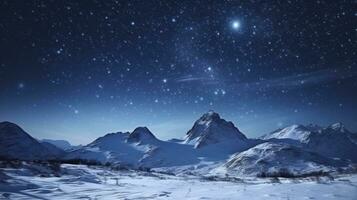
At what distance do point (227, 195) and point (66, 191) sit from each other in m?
8.38

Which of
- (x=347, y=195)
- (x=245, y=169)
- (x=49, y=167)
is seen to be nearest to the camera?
(x=347, y=195)

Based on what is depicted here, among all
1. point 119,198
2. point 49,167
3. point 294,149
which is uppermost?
point 294,149

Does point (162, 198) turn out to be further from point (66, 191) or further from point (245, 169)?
point (245, 169)

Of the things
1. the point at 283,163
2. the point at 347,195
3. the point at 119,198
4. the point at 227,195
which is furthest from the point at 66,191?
the point at 283,163

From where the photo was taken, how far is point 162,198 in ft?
41.0

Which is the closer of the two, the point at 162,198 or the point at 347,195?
the point at 347,195

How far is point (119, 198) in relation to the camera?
13.0 m

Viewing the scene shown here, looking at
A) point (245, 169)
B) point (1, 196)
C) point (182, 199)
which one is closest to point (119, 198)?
point (182, 199)

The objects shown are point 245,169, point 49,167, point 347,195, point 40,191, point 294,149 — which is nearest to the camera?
point 347,195

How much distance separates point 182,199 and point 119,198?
2958mm

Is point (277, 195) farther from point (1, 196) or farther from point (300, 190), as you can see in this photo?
point (1, 196)

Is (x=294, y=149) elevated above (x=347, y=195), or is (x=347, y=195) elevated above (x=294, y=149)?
(x=294, y=149)

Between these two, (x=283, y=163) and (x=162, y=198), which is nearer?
(x=162, y=198)

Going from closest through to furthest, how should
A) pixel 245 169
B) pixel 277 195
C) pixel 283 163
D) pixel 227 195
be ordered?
pixel 277 195 → pixel 227 195 → pixel 245 169 → pixel 283 163
